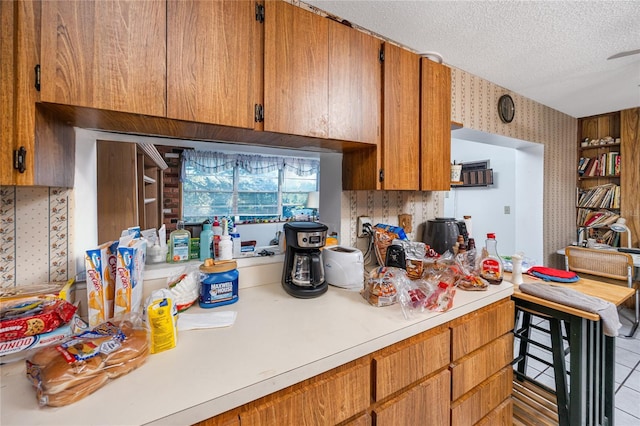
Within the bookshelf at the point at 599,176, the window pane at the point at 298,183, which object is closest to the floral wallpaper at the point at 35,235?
the window pane at the point at 298,183

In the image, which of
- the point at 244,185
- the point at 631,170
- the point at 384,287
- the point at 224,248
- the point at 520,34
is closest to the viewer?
the point at 384,287

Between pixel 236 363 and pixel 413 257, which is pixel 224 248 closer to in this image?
pixel 236 363

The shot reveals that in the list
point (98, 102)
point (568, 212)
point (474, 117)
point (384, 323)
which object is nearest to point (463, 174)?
point (568, 212)

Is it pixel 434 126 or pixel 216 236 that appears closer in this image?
pixel 216 236

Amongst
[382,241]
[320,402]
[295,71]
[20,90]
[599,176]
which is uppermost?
[295,71]

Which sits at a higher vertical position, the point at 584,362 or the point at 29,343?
the point at 29,343

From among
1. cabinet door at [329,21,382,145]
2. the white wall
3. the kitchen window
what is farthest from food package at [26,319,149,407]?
the kitchen window

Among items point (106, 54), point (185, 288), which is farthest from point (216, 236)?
point (106, 54)

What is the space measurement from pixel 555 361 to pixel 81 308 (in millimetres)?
2205

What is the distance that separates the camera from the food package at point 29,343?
69 cm

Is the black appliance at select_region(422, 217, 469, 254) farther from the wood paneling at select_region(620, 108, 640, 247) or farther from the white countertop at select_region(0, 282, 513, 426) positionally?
the wood paneling at select_region(620, 108, 640, 247)

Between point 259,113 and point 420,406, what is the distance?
4.08 ft

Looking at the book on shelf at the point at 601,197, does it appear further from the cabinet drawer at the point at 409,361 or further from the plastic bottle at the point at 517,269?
the cabinet drawer at the point at 409,361

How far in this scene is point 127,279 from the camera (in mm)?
875
